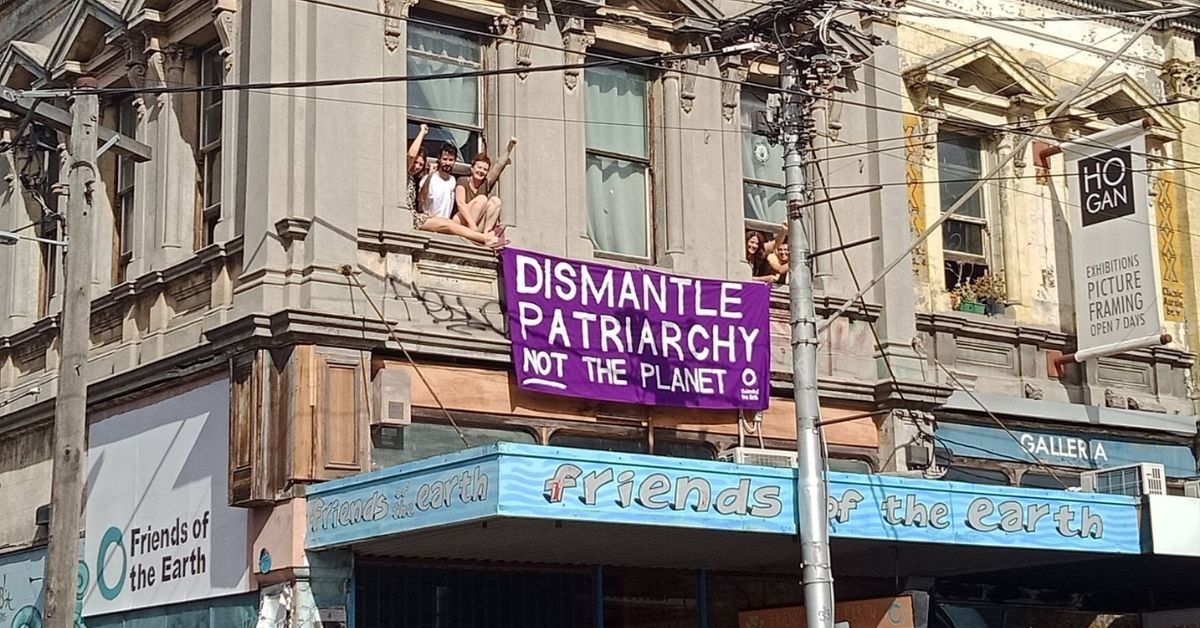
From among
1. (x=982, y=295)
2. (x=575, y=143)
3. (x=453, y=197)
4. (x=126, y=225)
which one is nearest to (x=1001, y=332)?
(x=982, y=295)

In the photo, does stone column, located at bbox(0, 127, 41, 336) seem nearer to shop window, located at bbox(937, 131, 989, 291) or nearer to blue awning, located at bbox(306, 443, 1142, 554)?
blue awning, located at bbox(306, 443, 1142, 554)

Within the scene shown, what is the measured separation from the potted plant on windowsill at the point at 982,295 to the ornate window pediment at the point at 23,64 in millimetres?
11895

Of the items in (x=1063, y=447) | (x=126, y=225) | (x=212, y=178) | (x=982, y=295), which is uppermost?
(x=212, y=178)

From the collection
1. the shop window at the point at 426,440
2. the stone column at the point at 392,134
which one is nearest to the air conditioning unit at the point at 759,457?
the shop window at the point at 426,440

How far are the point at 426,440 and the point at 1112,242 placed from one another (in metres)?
9.85

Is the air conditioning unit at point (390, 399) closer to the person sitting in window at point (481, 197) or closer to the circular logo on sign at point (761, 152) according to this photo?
the person sitting in window at point (481, 197)

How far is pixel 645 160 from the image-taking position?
71.9ft

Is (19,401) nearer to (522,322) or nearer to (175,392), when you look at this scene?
(175,392)

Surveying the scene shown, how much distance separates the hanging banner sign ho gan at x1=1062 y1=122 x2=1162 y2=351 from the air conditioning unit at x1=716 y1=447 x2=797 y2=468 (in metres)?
5.37

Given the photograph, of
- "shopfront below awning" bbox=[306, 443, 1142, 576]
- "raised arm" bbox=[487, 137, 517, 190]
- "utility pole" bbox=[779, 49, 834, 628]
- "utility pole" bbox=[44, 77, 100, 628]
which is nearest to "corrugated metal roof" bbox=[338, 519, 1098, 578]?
"shopfront below awning" bbox=[306, 443, 1142, 576]

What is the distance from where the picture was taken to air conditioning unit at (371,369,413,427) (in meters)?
18.6

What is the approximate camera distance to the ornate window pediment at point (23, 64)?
2323cm

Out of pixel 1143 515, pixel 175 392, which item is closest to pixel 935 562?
pixel 1143 515

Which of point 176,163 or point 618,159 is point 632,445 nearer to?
point 618,159
